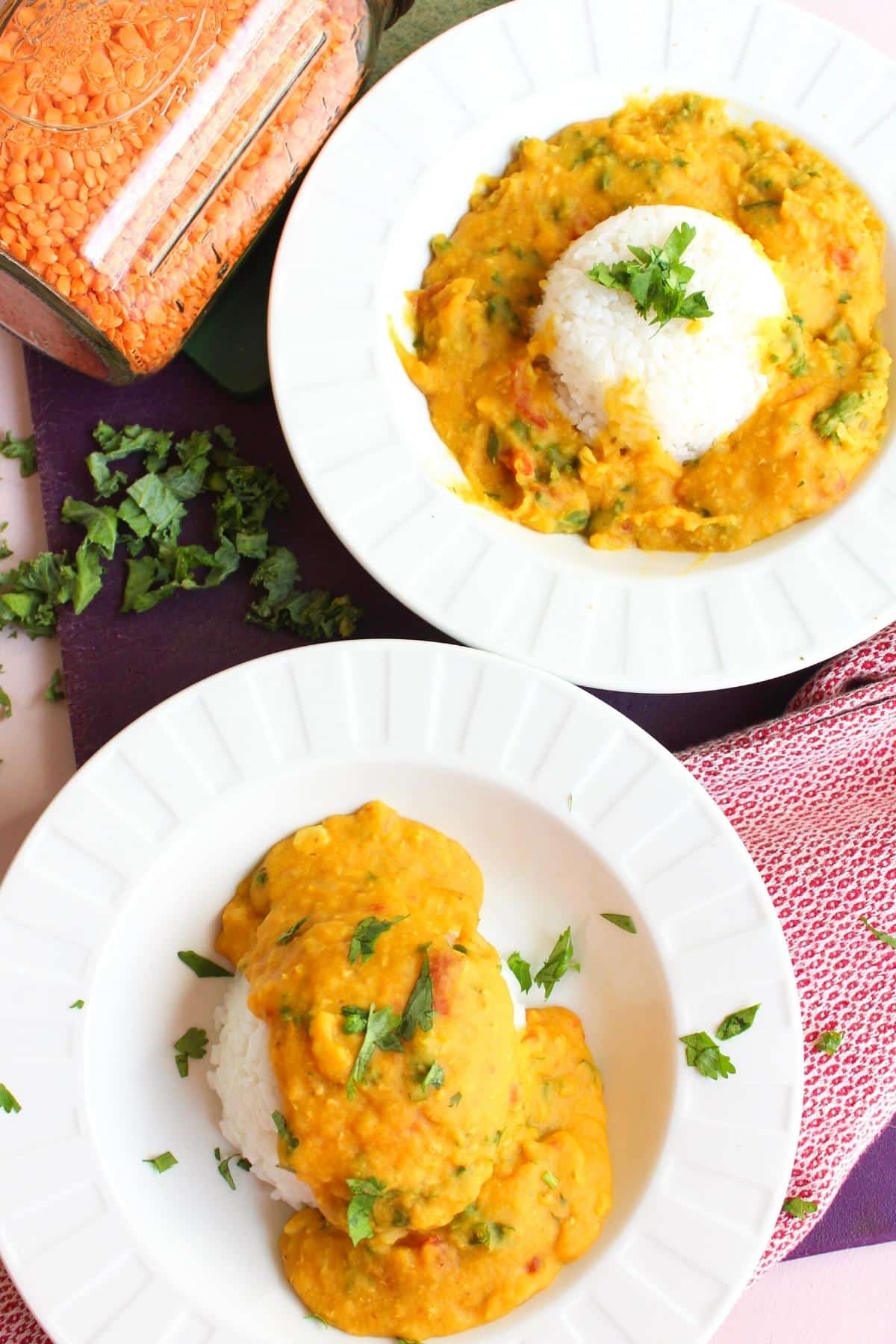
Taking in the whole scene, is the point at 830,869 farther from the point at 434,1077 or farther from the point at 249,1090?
the point at 249,1090

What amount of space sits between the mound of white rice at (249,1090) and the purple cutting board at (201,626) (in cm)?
73

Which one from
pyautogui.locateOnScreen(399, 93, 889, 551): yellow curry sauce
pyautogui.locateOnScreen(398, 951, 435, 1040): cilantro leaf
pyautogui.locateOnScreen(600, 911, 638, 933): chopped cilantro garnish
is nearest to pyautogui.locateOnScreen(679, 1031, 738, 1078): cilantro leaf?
pyautogui.locateOnScreen(600, 911, 638, 933): chopped cilantro garnish

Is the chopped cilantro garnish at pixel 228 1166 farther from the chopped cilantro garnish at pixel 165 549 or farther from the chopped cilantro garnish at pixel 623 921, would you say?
the chopped cilantro garnish at pixel 165 549

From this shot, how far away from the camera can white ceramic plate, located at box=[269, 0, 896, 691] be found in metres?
2.52

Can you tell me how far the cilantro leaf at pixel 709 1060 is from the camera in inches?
91.1

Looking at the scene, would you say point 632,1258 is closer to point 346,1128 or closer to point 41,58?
point 346,1128

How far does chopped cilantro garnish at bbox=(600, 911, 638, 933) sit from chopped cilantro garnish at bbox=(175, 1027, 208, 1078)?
2.79 ft

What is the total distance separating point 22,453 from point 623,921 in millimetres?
1729

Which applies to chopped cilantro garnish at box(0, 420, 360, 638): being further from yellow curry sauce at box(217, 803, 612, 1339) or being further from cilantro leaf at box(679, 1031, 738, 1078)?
cilantro leaf at box(679, 1031, 738, 1078)

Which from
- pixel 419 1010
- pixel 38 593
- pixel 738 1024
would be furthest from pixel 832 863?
pixel 38 593

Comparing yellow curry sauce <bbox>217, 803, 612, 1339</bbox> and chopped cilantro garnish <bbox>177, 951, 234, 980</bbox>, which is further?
chopped cilantro garnish <bbox>177, 951, 234, 980</bbox>

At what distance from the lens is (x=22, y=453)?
2945 mm

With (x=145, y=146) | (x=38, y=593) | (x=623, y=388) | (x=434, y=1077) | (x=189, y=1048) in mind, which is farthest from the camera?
(x=38, y=593)

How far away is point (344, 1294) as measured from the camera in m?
2.32
